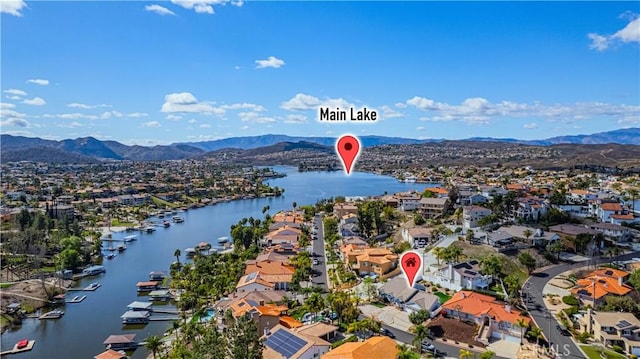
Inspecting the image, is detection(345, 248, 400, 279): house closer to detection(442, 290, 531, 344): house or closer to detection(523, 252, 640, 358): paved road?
detection(442, 290, 531, 344): house

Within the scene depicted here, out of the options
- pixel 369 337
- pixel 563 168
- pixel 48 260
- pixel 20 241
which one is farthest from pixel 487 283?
pixel 563 168

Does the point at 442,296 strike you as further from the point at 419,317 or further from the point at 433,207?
the point at 433,207

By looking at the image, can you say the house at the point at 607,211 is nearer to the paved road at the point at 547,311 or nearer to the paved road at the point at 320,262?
the paved road at the point at 547,311

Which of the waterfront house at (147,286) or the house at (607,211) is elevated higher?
the house at (607,211)

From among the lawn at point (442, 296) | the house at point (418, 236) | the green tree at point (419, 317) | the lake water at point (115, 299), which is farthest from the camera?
the house at point (418, 236)

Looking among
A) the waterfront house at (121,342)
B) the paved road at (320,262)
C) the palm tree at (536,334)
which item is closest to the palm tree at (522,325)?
the palm tree at (536,334)

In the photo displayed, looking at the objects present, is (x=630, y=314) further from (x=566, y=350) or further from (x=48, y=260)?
(x=48, y=260)
